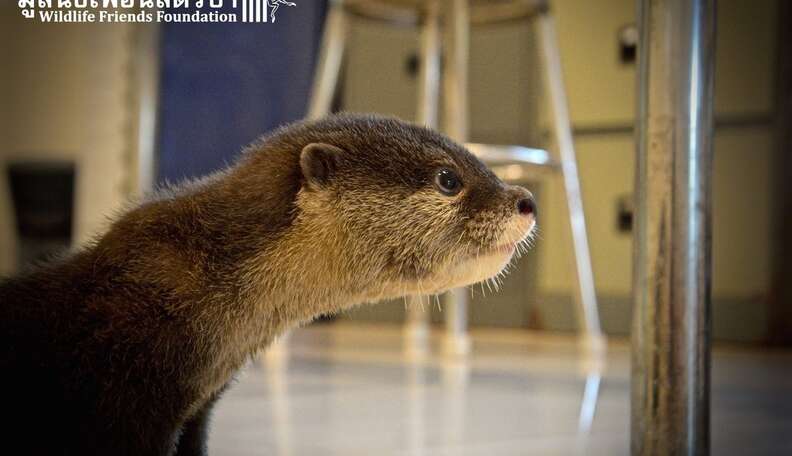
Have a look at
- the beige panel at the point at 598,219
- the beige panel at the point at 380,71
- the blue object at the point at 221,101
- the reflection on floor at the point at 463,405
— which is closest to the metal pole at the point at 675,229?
the reflection on floor at the point at 463,405

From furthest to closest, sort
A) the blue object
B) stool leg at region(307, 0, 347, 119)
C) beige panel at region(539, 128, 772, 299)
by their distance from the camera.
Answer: beige panel at region(539, 128, 772, 299) < stool leg at region(307, 0, 347, 119) < the blue object

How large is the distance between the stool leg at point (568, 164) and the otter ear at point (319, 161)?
1.20m

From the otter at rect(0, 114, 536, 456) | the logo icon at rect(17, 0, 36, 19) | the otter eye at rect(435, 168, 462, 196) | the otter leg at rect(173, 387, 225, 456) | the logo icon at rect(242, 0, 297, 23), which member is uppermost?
the logo icon at rect(17, 0, 36, 19)

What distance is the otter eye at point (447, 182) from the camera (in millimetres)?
688

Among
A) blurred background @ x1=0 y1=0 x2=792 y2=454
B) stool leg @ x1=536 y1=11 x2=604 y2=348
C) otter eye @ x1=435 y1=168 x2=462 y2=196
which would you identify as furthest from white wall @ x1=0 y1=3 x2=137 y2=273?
A: otter eye @ x1=435 y1=168 x2=462 y2=196

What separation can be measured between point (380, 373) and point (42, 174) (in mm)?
967

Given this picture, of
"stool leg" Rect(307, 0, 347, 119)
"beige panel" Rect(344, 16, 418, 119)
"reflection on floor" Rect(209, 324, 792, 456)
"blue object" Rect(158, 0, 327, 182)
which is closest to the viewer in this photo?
"reflection on floor" Rect(209, 324, 792, 456)

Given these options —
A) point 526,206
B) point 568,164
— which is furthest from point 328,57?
point 526,206

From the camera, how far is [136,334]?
1.98ft

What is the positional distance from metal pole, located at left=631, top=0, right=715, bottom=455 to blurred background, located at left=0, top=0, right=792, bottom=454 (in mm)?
420

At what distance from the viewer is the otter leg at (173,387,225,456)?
0.69 metres

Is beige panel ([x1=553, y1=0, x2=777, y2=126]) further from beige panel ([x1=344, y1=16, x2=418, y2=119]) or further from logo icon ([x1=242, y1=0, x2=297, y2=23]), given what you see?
logo icon ([x1=242, y1=0, x2=297, y2=23])

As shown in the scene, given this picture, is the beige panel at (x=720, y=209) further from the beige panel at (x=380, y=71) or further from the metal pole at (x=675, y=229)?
the metal pole at (x=675, y=229)

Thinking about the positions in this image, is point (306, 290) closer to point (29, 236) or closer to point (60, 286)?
point (60, 286)
